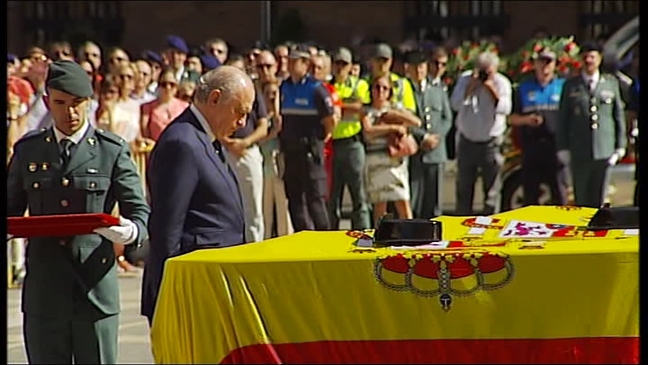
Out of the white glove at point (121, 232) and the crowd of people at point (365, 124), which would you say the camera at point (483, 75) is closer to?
the crowd of people at point (365, 124)

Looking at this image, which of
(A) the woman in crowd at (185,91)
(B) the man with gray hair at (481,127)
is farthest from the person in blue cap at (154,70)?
(B) the man with gray hair at (481,127)

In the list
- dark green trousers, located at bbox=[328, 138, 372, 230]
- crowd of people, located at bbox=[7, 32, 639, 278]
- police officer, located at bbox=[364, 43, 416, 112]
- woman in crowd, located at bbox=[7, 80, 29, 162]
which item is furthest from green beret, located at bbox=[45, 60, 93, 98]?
police officer, located at bbox=[364, 43, 416, 112]

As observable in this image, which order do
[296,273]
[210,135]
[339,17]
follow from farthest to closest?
[339,17]
[210,135]
[296,273]

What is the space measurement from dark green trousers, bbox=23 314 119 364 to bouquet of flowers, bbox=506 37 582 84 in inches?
310

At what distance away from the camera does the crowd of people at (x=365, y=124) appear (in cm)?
1104

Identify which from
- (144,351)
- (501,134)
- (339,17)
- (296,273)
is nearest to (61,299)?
(296,273)

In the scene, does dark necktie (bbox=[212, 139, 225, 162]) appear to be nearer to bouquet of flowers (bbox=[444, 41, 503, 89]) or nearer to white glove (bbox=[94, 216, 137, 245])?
white glove (bbox=[94, 216, 137, 245])

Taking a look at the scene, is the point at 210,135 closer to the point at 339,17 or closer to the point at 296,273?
the point at 296,273

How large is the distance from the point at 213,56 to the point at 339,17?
14.9 m

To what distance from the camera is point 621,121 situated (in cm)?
1216

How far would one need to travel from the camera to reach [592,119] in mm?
12117

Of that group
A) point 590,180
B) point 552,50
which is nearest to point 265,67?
point 590,180

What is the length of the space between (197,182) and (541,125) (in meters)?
7.36

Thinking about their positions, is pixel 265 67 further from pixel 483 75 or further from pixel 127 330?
pixel 127 330
